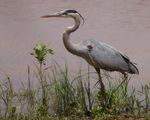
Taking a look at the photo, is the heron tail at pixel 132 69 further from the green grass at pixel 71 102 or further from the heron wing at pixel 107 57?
the green grass at pixel 71 102

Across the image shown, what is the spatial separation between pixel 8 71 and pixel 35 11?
4.91 metres

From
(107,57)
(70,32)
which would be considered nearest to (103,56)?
(107,57)

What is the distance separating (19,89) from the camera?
815 centimetres

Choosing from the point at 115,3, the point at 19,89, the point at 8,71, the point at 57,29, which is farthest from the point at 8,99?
the point at 115,3

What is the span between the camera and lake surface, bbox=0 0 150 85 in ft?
31.6

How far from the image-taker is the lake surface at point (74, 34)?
9.62 m

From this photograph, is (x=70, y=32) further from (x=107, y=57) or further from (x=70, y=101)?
(x=70, y=101)

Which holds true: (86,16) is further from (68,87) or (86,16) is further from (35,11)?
(68,87)

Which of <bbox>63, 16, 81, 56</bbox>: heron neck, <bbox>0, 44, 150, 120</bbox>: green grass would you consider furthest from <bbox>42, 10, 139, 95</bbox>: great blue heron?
<bbox>0, 44, 150, 120</bbox>: green grass

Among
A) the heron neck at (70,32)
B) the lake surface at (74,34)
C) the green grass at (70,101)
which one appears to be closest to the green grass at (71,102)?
the green grass at (70,101)

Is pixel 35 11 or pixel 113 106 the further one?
pixel 35 11

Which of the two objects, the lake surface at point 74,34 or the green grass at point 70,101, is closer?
the green grass at point 70,101

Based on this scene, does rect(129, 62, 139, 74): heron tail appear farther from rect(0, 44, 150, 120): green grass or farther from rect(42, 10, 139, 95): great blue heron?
rect(0, 44, 150, 120): green grass

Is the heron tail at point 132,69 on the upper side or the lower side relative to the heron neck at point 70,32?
lower
